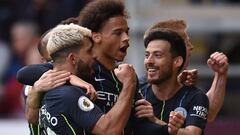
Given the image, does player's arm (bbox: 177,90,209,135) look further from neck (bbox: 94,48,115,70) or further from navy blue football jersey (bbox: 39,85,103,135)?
navy blue football jersey (bbox: 39,85,103,135)

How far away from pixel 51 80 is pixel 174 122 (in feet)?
2.96

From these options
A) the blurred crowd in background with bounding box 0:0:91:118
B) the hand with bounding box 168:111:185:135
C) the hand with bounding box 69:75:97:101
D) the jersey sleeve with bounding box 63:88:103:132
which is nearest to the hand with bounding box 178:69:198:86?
the hand with bounding box 168:111:185:135

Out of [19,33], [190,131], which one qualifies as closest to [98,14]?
[190,131]

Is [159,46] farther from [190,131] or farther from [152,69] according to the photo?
[190,131]

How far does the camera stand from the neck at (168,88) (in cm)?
771

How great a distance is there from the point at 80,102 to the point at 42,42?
130 cm

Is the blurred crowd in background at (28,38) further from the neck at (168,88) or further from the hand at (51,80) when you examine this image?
the hand at (51,80)

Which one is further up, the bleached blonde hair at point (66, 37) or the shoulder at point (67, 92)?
the bleached blonde hair at point (66, 37)

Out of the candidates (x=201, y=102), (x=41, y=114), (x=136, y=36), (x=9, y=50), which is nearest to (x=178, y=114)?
(x=201, y=102)

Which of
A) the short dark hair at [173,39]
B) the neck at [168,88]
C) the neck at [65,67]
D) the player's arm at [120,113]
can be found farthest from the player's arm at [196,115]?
the neck at [65,67]

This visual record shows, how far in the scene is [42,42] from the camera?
809 cm

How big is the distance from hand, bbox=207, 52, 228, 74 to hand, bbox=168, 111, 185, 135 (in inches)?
30.2

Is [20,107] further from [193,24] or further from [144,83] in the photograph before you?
[144,83]

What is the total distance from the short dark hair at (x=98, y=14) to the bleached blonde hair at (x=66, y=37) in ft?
1.02
